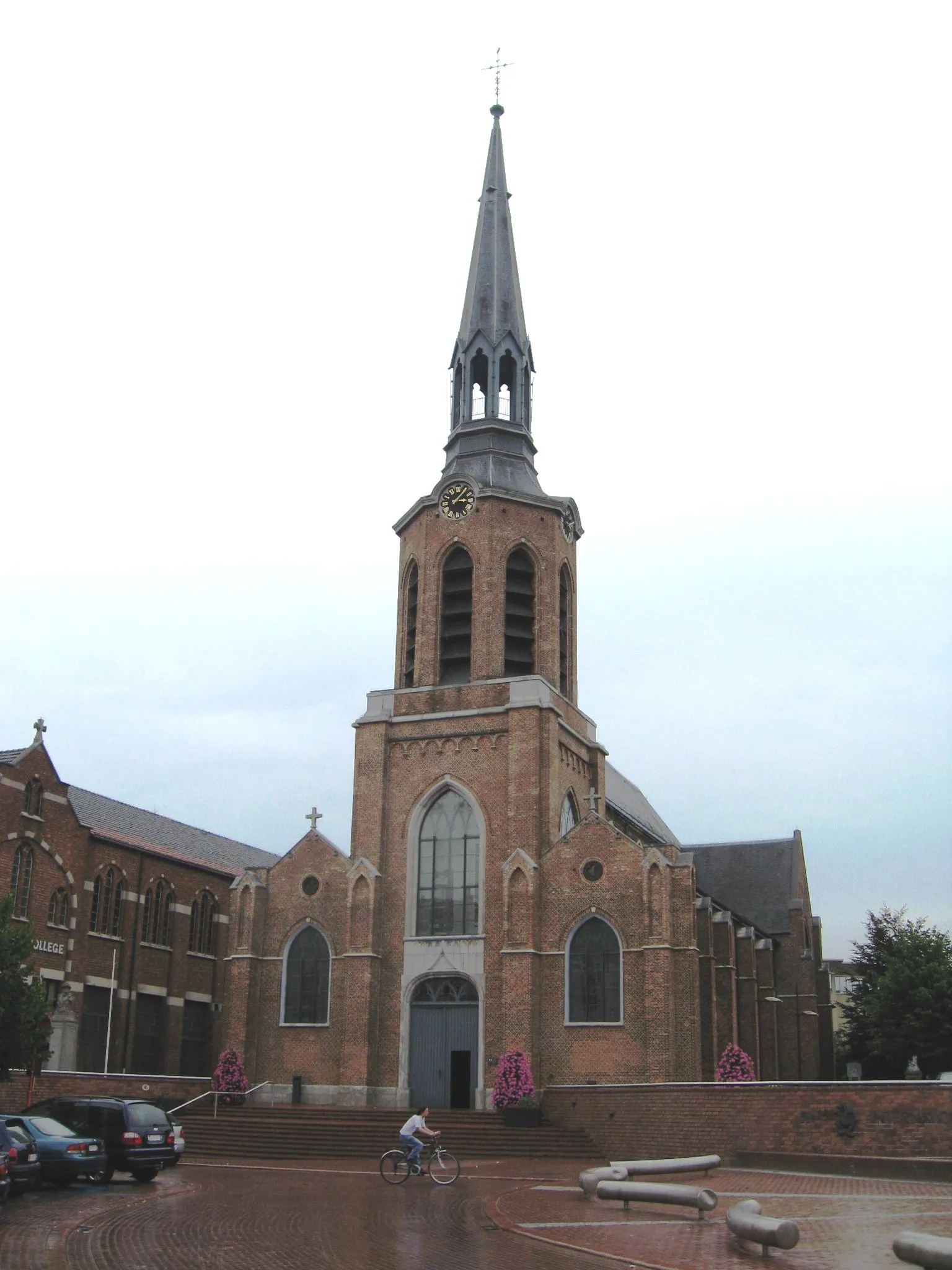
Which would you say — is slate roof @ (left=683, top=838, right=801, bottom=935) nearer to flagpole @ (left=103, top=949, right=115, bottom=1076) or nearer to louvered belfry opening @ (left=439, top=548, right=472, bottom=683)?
louvered belfry opening @ (left=439, top=548, right=472, bottom=683)

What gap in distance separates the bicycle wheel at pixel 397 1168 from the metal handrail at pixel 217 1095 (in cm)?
1209

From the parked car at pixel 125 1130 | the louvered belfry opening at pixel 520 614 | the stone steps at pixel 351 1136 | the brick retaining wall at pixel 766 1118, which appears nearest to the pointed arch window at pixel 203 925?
the stone steps at pixel 351 1136

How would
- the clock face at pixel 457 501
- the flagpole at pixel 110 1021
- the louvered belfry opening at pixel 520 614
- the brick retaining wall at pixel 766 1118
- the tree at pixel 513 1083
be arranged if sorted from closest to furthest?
1. the brick retaining wall at pixel 766 1118
2. the tree at pixel 513 1083
3. the louvered belfry opening at pixel 520 614
4. the clock face at pixel 457 501
5. the flagpole at pixel 110 1021

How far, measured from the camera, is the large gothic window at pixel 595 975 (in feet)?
119

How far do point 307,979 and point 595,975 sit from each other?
30.7 feet

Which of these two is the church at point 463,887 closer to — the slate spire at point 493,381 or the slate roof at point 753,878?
the slate spire at point 493,381

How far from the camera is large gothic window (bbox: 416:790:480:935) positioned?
3897cm

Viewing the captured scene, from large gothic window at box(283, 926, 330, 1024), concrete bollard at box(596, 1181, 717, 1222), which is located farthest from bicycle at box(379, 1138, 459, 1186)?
large gothic window at box(283, 926, 330, 1024)

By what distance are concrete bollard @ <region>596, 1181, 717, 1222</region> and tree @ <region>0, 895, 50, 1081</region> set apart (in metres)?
16.3

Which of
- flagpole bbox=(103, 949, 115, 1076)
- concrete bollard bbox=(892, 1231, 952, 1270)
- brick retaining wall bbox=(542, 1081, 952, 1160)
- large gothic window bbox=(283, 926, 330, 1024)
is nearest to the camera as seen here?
concrete bollard bbox=(892, 1231, 952, 1270)

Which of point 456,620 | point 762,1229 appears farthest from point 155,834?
point 762,1229

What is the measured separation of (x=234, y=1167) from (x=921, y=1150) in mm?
14651

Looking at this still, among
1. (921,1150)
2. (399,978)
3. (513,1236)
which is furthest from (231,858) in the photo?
(513,1236)

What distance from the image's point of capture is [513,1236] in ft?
54.0
